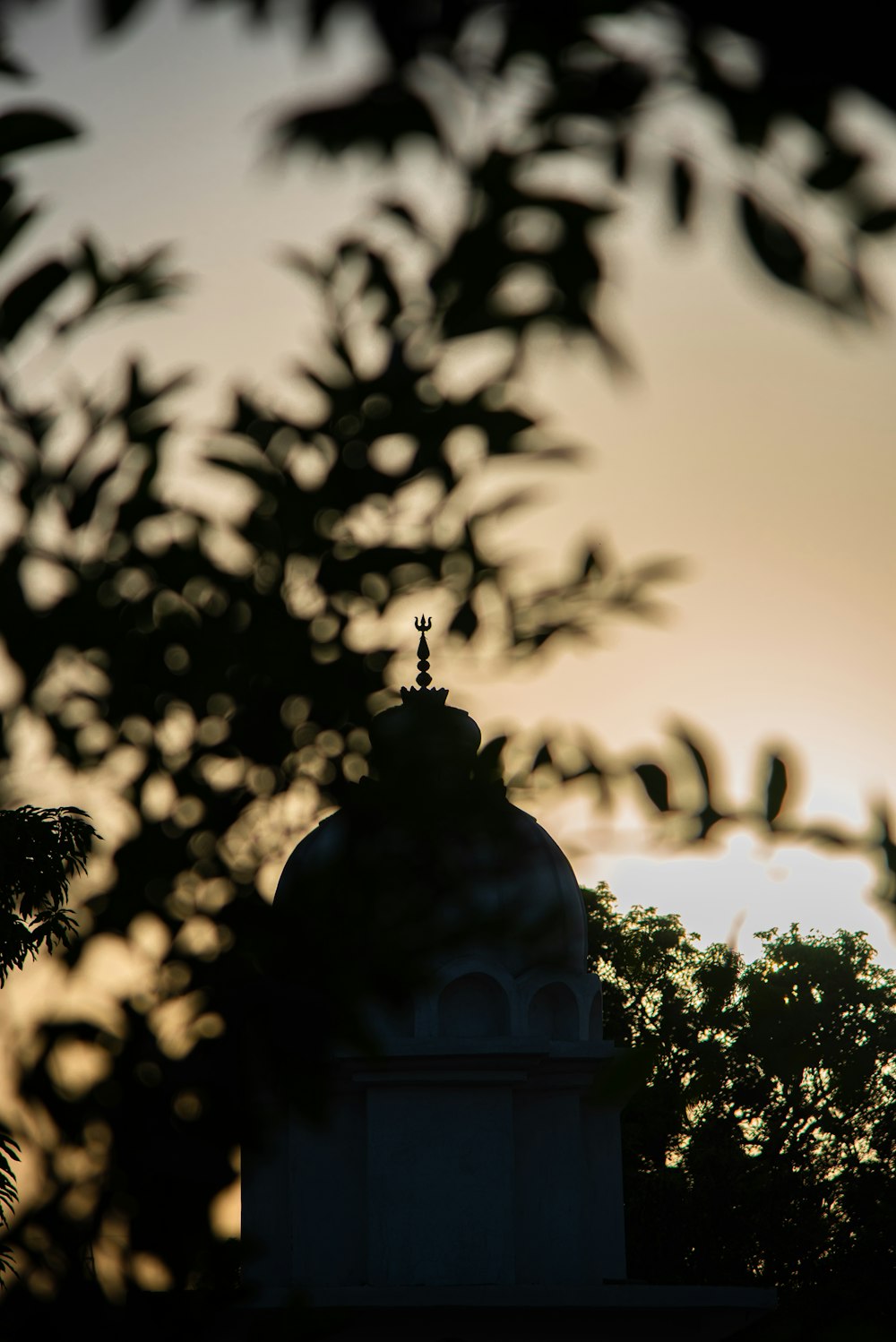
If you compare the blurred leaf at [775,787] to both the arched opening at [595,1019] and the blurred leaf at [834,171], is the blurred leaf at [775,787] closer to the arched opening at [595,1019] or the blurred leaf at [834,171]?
the blurred leaf at [834,171]

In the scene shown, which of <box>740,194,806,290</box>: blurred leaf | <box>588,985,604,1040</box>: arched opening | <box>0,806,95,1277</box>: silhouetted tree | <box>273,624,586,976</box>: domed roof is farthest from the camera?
<box>588,985,604,1040</box>: arched opening

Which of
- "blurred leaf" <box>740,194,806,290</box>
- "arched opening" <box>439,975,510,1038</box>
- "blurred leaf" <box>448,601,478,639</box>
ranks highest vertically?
"arched opening" <box>439,975,510,1038</box>

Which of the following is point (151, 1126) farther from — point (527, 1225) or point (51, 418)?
point (527, 1225)

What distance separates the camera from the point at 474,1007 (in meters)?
11.9

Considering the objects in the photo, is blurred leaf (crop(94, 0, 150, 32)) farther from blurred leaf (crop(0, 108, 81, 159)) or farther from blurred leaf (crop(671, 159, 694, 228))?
blurred leaf (crop(671, 159, 694, 228))

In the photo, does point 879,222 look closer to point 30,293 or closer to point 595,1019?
point 30,293

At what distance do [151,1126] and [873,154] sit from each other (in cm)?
168

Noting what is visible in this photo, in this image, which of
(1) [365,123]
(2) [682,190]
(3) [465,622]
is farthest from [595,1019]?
(1) [365,123]

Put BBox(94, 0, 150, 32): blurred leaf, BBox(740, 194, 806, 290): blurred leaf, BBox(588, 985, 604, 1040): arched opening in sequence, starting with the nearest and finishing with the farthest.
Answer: BBox(94, 0, 150, 32): blurred leaf
BBox(740, 194, 806, 290): blurred leaf
BBox(588, 985, 604, 1040): arched opening

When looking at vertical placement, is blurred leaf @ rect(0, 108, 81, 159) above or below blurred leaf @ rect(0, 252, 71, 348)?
above

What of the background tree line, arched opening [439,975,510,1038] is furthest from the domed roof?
arched opening [439,975,510,1038]

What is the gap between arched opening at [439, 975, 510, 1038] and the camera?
11.8 meters

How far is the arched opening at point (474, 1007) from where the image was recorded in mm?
11758

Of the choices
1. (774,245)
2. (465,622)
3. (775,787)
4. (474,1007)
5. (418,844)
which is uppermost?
(474,1007)
